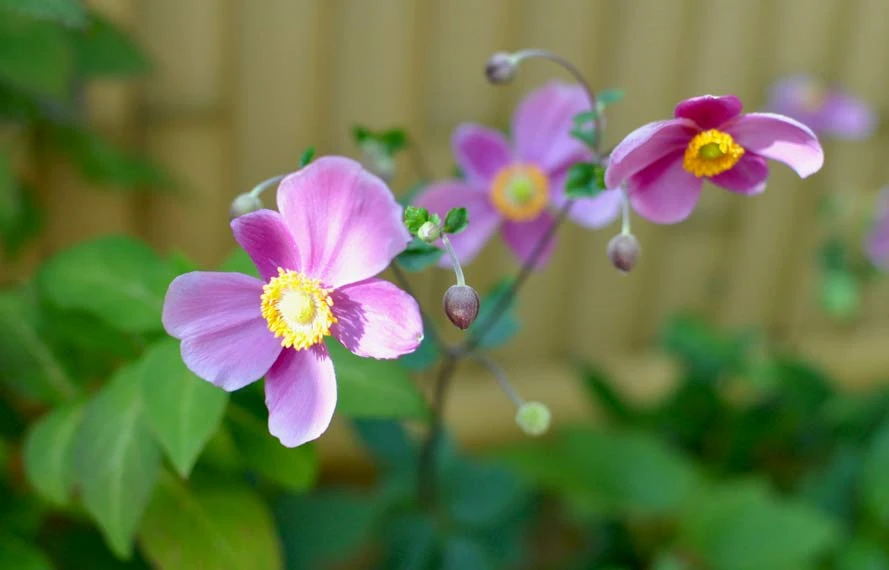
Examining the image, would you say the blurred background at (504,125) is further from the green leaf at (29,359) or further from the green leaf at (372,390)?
the green leaf at (372,390)

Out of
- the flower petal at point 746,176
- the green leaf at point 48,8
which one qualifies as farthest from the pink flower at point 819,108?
the green leaf at point 48,8

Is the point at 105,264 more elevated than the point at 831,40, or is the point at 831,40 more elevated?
the point at 831,40

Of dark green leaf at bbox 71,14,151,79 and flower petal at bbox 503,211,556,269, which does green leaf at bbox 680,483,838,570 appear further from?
dark green leaf at bbox 71,14,151,79

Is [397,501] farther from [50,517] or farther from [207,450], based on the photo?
[50,517]

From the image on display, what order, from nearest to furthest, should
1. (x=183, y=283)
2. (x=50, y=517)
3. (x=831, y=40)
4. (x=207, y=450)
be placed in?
1. (x=183, y=283)
2. (x=207, y=450)
3. (x=50, y=517)
4. (x=831, y=40)

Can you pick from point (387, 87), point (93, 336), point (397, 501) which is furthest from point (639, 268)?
point (93, 336)

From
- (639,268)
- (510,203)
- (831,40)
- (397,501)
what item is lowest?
(397,501)
